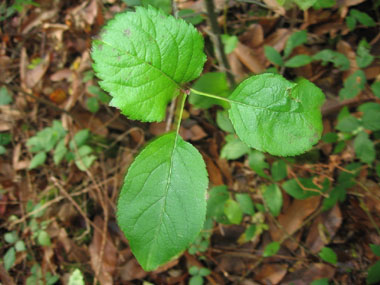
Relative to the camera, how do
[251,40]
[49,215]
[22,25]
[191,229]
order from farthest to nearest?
[22,25] < [49,215] < [251,40] < [191,229]

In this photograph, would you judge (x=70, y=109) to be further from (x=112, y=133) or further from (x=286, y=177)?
(x=286, y=177)

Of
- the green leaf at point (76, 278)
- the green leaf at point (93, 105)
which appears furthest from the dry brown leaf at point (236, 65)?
the green leaf at point (76, 278)

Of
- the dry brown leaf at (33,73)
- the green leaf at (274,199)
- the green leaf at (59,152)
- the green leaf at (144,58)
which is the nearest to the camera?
the green leaf at (144,58)

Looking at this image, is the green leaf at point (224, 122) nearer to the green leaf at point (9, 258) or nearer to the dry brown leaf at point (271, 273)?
the dry brown leaf at point (271, 273)

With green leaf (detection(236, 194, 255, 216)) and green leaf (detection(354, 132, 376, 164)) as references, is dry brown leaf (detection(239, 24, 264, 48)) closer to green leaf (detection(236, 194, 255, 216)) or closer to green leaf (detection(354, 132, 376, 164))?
green leaf (detection(354, 132, 376, 164))

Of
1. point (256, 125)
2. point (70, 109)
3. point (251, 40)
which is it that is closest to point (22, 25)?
point (70, 109)

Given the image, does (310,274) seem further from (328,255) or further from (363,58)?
(363,58)
